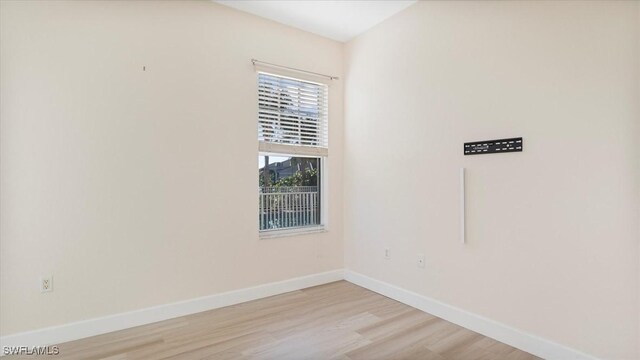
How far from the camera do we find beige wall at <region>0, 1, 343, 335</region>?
2334 millimetres

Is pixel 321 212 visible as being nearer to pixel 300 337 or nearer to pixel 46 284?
pixel 300 337

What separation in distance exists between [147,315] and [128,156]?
1335mm

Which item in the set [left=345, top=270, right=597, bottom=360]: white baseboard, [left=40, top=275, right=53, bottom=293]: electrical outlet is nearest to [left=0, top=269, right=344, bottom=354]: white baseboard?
[left=40, top=275, right=53, bottom=293]: electrical outlet

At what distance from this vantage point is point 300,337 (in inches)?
98.3

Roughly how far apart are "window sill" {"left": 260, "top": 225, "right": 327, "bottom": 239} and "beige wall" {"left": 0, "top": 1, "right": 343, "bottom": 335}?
0.08m

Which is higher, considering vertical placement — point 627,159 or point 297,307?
point 627,159

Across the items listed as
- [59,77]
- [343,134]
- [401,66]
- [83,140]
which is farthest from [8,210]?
[401,66]

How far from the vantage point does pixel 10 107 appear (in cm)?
229

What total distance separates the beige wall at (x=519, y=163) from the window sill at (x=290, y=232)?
65 centimetres

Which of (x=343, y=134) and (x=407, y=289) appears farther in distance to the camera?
(x=343, y=134)

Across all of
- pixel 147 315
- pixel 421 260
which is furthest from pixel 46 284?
pixel 421 260

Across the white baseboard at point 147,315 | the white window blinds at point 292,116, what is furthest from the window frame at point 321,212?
the white baseboard at point 147,315

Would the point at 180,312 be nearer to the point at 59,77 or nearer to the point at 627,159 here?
the point at 59,77

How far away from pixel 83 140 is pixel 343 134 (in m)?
2.58
